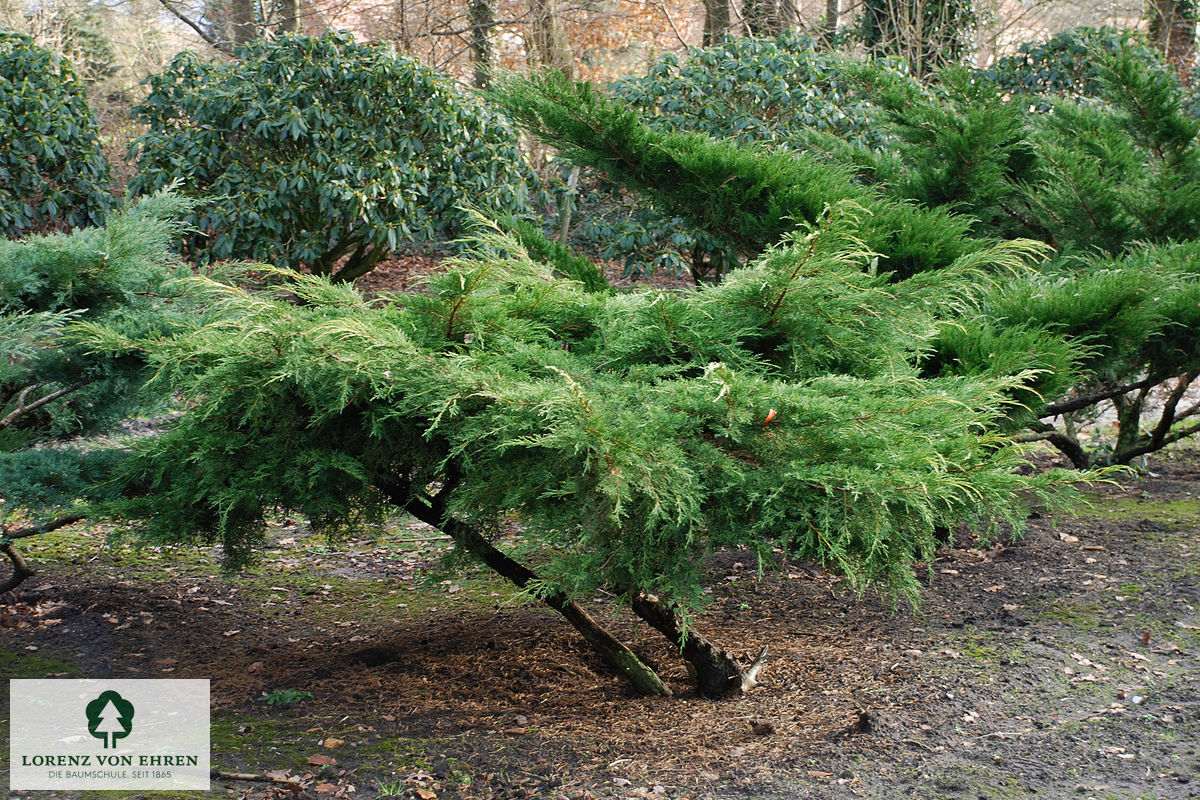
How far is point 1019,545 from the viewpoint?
4602mm

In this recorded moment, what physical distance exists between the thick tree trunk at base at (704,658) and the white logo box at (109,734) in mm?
1382

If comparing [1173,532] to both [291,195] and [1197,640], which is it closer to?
[1197,640]

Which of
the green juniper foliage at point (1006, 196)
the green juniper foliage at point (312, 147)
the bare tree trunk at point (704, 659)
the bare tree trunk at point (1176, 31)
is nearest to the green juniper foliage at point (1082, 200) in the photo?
the green juniper foliage at point (1006, 196)

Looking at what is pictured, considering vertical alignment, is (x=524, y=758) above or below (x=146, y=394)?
below

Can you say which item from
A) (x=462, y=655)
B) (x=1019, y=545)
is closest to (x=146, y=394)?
(x=462, y=655)

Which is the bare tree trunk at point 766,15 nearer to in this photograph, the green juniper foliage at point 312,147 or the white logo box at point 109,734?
the green juniper foliage at point 312,147

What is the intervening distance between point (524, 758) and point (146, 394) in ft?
5.57

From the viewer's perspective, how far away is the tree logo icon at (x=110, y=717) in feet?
9.12

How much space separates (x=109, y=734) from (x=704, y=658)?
181 cm

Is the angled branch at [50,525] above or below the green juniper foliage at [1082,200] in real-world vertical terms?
below

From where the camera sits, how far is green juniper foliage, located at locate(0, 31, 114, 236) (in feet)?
19.9

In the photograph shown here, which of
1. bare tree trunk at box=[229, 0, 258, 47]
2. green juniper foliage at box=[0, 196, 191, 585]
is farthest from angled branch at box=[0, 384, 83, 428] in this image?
bare tree trunk at box=[229, 0, 258, 47]

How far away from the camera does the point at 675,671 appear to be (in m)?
3.42

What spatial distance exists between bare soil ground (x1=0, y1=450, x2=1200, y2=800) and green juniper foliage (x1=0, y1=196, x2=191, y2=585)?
26.9 inches
